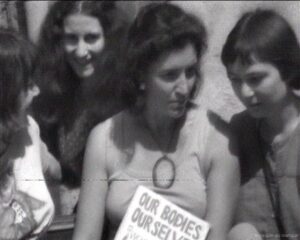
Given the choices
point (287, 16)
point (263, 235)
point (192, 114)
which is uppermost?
point (287, 16)

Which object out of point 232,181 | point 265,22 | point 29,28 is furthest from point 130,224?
point 29,28

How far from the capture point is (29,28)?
1760 millimetres

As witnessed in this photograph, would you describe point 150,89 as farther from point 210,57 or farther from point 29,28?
point 29,28

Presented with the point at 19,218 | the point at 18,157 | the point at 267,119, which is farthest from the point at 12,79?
the point at 267,119

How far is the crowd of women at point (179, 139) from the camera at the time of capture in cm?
138

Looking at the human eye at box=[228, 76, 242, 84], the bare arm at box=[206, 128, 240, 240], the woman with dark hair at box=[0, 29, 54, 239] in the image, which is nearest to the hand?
the woman with dark hair at box=[0, 29, 54, 239]

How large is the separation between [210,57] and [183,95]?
200 mm

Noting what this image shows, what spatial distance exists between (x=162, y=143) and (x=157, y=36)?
21 centimetres

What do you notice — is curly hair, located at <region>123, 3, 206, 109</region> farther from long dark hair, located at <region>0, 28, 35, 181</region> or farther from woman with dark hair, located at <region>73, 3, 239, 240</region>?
long dark hair, located at <region>0, 28, 35, 181</region>

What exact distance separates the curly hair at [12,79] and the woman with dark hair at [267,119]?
1.23ft

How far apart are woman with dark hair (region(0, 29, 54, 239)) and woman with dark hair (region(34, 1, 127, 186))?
0.52 ft

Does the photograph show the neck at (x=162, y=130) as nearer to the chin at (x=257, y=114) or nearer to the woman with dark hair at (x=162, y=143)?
the woman with dark hair at (x=162, y=143)

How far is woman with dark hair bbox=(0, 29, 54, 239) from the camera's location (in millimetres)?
1405

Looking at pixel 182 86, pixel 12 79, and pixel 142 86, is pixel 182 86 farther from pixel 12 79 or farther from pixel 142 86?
pixel 12 79
